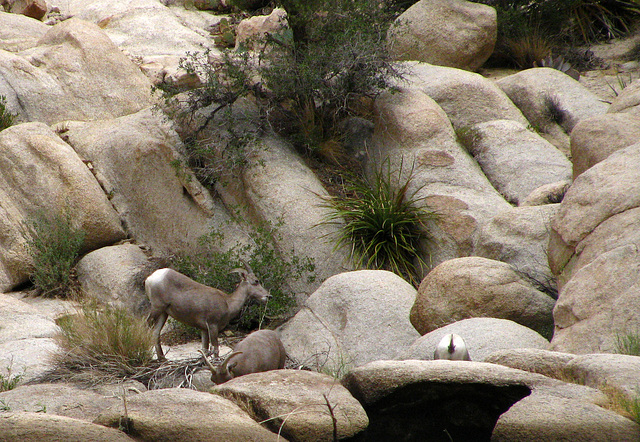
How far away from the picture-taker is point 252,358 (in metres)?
6.07

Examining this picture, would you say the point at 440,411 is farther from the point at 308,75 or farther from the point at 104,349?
the point at 308,75

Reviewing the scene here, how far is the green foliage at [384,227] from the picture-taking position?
9391mm

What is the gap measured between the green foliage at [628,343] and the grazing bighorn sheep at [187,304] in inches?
149

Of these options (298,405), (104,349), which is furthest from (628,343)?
(104,349)

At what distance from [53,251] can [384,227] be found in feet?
16.5

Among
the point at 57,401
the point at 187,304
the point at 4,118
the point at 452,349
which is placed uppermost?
the point at 4,118

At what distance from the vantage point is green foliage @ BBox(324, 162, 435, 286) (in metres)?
9.39

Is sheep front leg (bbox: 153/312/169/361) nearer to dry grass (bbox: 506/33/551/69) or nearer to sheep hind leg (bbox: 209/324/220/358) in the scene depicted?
sheep hind leg (bbox: 209/324/220/358)

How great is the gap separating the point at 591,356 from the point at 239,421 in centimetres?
240

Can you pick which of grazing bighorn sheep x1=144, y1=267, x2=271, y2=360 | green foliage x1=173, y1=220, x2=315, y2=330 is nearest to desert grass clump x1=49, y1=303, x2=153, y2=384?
grazing bighorn sheep x1=144, y1=267, x2=271, y2=360

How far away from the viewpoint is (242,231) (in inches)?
396

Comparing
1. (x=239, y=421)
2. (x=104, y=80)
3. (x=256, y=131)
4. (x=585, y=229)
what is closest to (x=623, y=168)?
(x=585, y=229)

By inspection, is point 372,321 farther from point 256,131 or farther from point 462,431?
point 256,131

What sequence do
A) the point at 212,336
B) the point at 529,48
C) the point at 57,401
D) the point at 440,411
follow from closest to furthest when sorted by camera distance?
the point at 440,411 < the point at 57,401 < the point at 212,336 < the point at 529,48
